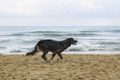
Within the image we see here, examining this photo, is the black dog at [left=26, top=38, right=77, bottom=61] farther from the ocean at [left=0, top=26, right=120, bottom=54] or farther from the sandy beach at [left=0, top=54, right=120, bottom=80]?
the ocean at [left=0, top=26, right=120, bottom=54]

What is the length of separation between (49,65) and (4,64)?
1.75 m

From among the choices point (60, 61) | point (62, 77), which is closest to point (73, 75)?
point (62, 77)

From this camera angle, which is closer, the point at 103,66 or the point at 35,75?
the point at 35,75

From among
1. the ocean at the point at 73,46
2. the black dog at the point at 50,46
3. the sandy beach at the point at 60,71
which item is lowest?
the ocean at the point at 73,46

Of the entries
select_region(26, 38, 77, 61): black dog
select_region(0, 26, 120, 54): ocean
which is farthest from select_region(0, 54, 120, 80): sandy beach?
select_region(0, 26, 120, 54): ocean

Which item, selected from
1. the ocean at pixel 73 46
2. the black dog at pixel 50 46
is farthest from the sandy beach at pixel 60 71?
the ocean at pixel 73 46

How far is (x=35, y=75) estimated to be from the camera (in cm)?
948

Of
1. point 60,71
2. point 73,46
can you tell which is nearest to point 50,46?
point 60,71

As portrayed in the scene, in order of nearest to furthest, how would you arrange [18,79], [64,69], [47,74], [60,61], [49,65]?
[18,79], [47,74], [64,69], [49,65], [60,61]

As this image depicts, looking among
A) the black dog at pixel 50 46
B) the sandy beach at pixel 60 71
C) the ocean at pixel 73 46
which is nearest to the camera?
the sandy beach at pixel 60 71

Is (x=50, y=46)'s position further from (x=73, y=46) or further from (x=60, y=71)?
(x=73, y=46)

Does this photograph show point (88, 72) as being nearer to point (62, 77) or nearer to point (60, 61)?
point (62, 77)

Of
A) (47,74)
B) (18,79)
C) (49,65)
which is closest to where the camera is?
(18,79)

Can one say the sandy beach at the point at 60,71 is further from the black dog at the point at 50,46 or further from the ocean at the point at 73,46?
the ocean at the point at 73,46
